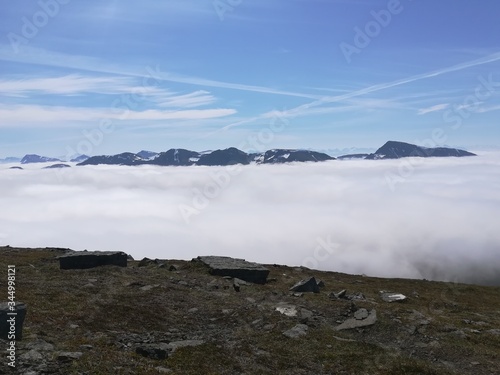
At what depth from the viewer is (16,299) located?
2625 cm

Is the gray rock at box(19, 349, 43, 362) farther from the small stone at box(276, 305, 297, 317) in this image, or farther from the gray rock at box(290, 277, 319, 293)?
the gray rock at box(290, 277, 319, 293)

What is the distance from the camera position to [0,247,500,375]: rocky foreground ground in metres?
18.8

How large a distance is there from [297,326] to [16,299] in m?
19.2

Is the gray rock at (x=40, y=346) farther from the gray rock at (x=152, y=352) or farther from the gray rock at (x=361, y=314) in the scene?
the gray rock at (x=361, y=314)

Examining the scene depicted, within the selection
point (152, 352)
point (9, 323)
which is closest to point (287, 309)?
point (152, 352)

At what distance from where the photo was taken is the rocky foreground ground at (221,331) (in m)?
18.8

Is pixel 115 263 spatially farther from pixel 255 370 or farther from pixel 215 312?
pixel 255 370

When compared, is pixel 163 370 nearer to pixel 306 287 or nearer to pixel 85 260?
pixel 306 287

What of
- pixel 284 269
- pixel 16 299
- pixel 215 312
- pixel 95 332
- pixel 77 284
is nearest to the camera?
pixel 95 332

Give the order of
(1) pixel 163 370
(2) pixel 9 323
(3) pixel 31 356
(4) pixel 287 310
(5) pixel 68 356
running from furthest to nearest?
(4) pixel 287 310
(2) pixel 9 323
(1) pixel 163 370
(5) pixel 68 356
(3) pixel 31 356

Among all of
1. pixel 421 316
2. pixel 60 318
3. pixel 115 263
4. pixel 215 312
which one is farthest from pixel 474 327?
pixel 115 263

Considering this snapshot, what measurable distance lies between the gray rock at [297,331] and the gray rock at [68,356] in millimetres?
12750

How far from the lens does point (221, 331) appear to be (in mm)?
25672

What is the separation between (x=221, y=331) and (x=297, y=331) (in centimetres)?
505
